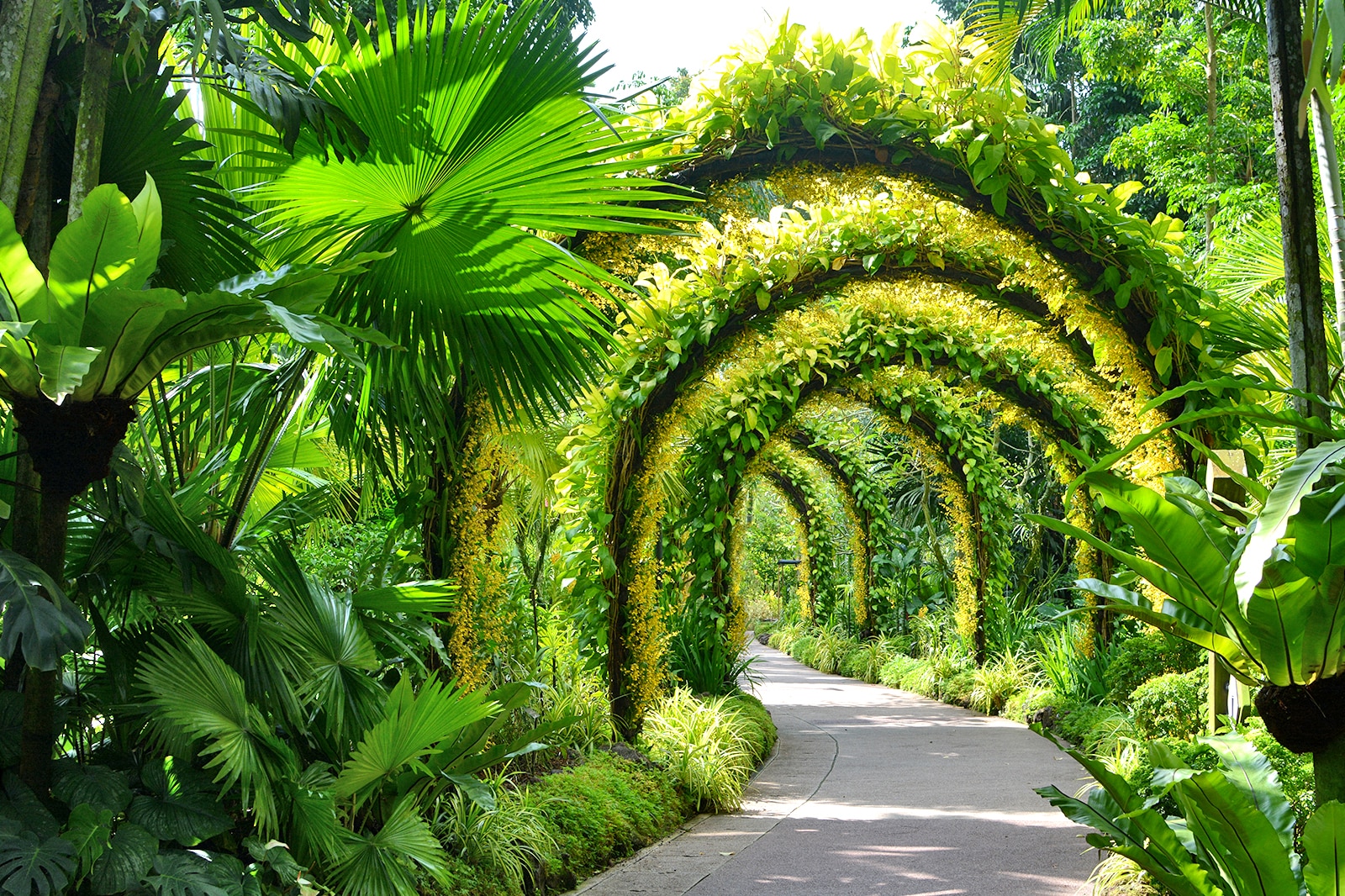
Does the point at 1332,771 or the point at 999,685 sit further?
the point at 999,685

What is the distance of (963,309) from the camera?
6.39m

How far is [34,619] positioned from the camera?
6.51ft

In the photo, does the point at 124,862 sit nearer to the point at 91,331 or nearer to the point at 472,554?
the point at 91,331

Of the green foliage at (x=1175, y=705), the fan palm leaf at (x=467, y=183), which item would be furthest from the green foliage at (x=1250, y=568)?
the green foliage at (x=1175, y=705)

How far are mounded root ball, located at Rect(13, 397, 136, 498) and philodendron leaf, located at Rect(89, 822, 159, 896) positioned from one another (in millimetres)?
773

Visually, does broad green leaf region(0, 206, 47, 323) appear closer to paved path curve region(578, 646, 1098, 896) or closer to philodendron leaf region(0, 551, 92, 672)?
philodendron leaf region(0, 551, 92, 672)

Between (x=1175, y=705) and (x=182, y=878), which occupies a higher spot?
(x=182, y=878)

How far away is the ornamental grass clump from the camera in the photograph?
19.3 ft

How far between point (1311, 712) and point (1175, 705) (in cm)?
379

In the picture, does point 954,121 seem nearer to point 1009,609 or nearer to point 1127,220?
point 1127,220

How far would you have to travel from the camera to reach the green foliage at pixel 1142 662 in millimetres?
6508

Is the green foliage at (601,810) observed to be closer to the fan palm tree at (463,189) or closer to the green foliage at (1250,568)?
the fan palm tree at (463,189)

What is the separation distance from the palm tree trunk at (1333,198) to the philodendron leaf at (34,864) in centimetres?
313

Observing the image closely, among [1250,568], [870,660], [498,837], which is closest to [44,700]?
[498,837]
